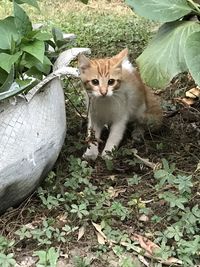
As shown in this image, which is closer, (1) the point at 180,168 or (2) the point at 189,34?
(2) the point at 189,34

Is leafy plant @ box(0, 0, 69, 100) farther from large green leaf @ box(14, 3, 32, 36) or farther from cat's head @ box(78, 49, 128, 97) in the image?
cat's head @ box(78, 49, 128, 97)

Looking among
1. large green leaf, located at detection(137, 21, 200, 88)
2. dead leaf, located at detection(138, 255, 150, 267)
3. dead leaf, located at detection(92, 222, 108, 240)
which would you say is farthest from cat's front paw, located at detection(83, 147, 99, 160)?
dead leaf, located at detection(138, 255, 150, 267)

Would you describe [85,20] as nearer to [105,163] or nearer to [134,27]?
[134,27]

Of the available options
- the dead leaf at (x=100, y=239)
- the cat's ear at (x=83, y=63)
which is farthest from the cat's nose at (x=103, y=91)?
the dead leaf at (x=100, y=239)

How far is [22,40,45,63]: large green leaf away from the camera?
106 inches

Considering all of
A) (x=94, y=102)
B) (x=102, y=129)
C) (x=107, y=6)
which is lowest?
(x=107, y=6)

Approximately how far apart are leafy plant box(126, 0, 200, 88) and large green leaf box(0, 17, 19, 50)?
0.57 meters

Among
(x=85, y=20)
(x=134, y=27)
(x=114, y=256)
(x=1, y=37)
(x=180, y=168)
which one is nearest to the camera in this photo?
(x=114, y=256)

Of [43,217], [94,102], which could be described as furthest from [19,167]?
[94,102]

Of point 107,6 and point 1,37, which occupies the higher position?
point 1,37

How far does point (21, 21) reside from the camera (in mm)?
2836

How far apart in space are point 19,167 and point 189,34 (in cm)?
102

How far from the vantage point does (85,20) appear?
21.0 ft

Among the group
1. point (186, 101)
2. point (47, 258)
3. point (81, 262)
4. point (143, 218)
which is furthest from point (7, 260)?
point (186, 101)
